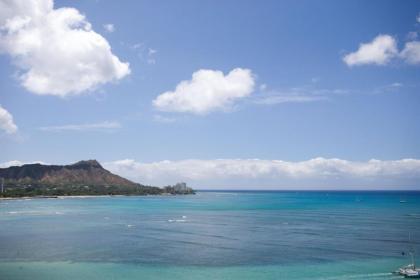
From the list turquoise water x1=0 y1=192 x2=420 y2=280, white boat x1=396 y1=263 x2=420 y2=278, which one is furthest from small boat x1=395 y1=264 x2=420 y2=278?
turquoise water x1=0 y1=192 x2=420 y2=280

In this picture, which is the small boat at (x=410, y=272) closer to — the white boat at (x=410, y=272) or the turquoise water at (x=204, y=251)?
the white boat at (x=410, y=272)

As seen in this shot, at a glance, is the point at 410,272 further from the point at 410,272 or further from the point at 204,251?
the point at 204,251

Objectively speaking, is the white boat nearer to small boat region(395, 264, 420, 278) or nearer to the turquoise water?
small boat region(395, 264, 420, 278)

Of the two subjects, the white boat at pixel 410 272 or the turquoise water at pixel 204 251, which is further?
the turquoise water at pixel 204 251

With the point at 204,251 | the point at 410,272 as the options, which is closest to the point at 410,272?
the point at 410,272

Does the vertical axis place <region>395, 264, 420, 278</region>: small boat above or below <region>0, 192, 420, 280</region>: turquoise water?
above

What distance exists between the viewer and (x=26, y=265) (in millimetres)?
48938

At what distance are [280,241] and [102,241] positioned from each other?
30.8m

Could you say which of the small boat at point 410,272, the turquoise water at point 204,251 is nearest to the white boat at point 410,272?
the small boat at point 410,272

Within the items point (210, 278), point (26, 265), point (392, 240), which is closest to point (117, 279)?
point (210, 278)

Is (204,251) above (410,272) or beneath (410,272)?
beneath

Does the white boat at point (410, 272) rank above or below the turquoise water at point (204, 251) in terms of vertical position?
above

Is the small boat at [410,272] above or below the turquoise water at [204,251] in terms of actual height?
above

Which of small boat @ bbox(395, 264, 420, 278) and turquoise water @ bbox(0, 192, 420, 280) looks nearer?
small boat @ bbox(395, 264, 420, 278)
